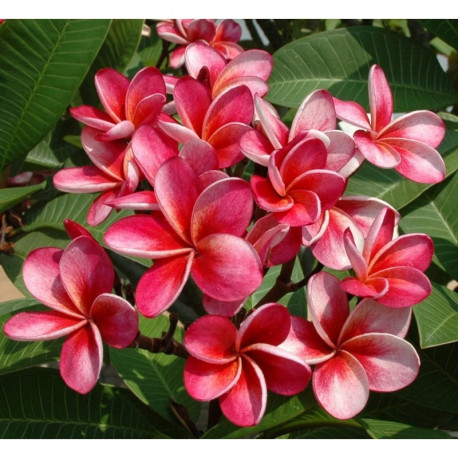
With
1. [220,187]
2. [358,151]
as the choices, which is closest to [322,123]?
[358,151]

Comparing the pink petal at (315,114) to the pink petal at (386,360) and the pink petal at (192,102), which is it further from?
the pink petal at (386,360)

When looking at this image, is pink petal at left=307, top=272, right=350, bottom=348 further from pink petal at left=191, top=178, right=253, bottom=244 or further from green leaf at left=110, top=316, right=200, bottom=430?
green leaf at left=110, top=316, right=200, bottom=430

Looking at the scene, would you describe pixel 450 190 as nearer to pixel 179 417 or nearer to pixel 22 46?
pixel 179 417

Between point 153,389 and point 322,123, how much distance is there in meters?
0.55

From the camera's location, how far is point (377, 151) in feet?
2.52

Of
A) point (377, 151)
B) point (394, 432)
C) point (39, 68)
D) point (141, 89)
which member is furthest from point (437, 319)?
point (39, 68)

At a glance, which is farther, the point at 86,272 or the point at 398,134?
the point at 398,134

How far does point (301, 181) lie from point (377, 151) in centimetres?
12

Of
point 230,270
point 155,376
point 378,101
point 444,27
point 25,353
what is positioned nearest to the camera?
point 230,270

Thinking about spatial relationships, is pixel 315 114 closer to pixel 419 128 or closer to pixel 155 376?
pixel 419 128

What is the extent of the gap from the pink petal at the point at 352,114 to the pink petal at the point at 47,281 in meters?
0.35

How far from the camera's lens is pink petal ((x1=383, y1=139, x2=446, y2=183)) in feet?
2.63

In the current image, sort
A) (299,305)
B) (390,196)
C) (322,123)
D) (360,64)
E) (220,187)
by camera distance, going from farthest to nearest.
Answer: (360,64) → (390,196) → (299,305) → (322,123) → (220,187)

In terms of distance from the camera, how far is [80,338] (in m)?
0.68
